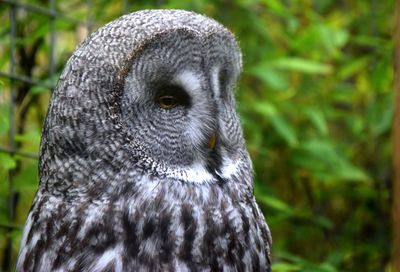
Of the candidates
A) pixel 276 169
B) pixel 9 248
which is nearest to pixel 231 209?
pixel 9 248

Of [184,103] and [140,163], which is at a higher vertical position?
[184,103]

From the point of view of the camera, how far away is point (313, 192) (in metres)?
4.52

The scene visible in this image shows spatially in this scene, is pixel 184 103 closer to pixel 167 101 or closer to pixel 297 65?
pixel 167 101

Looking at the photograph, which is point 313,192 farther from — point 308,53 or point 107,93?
point 107,93

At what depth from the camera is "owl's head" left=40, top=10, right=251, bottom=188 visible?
2.28 metres

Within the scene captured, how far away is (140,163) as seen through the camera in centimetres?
236

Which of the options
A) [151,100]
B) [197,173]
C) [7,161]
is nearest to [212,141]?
[197,173]

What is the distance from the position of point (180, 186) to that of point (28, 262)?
17.3 inches

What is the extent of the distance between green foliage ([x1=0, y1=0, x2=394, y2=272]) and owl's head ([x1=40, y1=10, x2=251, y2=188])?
1098 millimetres

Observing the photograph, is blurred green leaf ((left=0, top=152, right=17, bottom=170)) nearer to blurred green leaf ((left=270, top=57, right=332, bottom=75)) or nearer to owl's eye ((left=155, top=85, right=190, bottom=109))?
owl's eye ((left=155, top=85, right=190, bottom=109))

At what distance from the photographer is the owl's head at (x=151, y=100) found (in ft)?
7.48

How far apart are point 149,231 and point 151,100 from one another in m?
0.33

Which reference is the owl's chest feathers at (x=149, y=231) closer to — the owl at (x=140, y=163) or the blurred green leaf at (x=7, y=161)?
the owl at (x=140, y=163)

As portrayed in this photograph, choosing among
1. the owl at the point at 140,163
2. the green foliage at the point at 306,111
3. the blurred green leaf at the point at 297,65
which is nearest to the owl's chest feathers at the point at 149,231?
the owl at the point at 140,163
